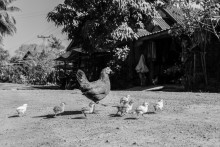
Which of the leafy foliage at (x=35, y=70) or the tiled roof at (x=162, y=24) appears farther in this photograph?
the leafy foliage at (x=35, y=70)

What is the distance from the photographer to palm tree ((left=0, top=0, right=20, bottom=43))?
41388 mm

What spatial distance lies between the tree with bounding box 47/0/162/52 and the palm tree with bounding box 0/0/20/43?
2233 centimetres

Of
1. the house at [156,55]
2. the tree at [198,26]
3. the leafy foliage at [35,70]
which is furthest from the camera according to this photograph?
the leafy foliage at [35,70]

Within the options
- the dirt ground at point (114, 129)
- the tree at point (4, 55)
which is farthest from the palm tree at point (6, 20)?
the dirt ground at point (114, 129)

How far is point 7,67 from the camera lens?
41250mm

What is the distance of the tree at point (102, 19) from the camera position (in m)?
19.9

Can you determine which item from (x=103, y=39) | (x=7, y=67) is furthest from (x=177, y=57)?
(x=7, y=67)

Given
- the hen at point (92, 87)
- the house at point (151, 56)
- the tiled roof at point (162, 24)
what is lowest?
the hen at point (92, 87)

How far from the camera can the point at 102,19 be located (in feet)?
66.1

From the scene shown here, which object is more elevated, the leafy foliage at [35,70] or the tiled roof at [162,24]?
the tiled roof at [162,24]

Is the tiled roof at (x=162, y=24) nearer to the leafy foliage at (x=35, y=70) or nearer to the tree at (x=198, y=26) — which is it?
the tree at (x=198, y=26)

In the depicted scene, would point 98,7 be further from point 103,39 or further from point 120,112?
point 120,112

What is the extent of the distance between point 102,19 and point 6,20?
2656 cm

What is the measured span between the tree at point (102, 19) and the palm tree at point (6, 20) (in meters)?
22.3
